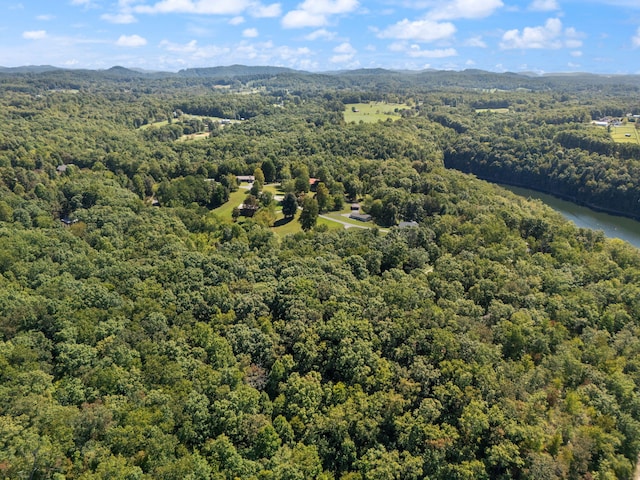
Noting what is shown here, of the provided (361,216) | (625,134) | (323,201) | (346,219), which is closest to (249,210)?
(323,201)

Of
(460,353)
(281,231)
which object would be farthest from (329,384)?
(281,231)

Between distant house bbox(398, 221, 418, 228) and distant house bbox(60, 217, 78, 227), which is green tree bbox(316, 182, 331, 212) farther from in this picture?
distant house bbox(60, 217, 78, 227)

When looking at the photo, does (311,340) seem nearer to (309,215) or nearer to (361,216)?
(309,215)

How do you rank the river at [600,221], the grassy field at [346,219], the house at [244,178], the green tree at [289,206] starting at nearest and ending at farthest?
the grassy field at [346,219]
the green tree at [289,206]
the river at [600,221]
the house at [244,178]

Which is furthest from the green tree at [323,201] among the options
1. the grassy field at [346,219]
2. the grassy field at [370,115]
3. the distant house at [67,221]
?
the grassy field at [370,115]

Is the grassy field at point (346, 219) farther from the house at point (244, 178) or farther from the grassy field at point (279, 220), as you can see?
the house at point (244, 178)

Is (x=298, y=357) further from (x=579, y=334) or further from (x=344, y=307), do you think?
(x=579, y=334)
